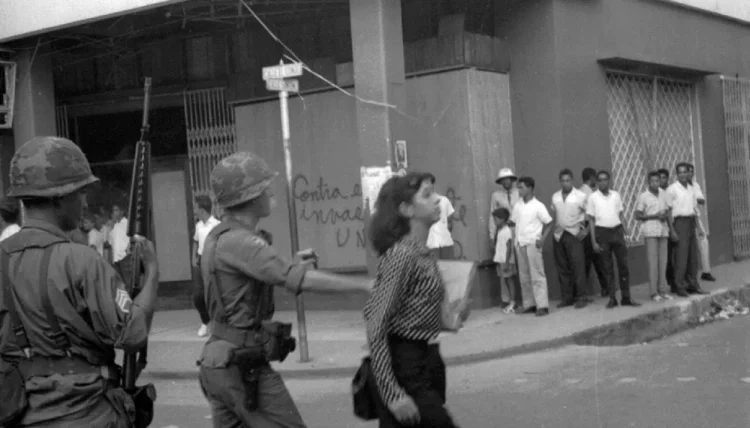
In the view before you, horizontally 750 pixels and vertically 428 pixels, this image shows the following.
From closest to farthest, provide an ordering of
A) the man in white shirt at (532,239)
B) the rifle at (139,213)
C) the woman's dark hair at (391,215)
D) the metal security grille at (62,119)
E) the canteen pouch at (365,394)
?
1. the rifle at (139,213)
2. the canteen pouch at (365,394)
3. the woman's dark hair at (391,215)
4. the man in white shirt at (532,239)
5. the metal security grille at (62,119)

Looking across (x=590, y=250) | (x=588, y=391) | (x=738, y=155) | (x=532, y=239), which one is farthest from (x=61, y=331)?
(x=738, y=155)

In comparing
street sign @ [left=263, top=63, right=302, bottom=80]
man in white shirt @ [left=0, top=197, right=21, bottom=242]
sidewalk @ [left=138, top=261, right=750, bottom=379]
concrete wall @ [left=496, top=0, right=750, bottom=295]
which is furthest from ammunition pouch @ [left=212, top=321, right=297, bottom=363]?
concrete wall @ [left=496, top=0, right=750, bottom=295]

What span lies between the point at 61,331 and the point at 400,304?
4.82 ft

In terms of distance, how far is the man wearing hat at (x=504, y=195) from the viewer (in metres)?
13.7

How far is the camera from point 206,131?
632 inches

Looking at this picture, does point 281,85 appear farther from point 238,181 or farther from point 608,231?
point 238,181

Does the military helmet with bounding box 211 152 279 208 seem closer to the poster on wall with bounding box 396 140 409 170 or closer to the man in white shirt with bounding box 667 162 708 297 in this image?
the poster on wall with bounding box 396 140 409 170

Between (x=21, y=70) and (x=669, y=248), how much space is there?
32.2 feet

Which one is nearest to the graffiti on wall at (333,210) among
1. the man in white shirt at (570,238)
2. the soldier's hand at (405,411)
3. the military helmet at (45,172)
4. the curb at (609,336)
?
the man in white shirt at (570,238)

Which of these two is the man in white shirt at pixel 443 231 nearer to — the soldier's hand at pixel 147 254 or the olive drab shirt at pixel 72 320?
the soldier's hand at pixel 147 254

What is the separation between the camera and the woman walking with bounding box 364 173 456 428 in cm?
422

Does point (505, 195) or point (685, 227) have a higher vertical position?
point (505, 195)

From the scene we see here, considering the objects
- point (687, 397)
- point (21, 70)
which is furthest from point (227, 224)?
point (21, 70)

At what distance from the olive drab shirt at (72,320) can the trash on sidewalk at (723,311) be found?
406 inches
